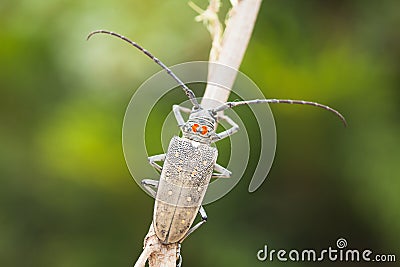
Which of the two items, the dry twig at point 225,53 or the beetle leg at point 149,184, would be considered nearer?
the dry twig at point 225,53

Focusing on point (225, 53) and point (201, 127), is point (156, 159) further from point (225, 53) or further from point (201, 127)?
point (225, 53)

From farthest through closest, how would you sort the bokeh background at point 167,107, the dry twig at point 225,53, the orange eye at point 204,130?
the bokeh background at point 167,107, the orange eye at point 204,130, the dry twig at point 225,53

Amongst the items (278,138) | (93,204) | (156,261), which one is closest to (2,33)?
(93,204)

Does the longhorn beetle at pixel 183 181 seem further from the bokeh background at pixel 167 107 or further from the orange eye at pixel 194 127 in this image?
the bokeh background at pixel 167 107

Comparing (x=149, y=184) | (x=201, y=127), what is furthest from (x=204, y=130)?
(x=149, y=184)

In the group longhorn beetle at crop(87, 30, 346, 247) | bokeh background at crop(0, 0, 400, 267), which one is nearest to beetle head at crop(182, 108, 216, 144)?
longhorn beetle at crop(87, 30, 346, 247)

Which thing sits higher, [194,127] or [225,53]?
[225,53]

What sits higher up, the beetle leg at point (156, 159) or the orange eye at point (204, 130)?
the orange eye at point (204, 130)

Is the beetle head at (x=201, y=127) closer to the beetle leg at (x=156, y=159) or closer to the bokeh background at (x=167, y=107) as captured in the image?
the beetle leg at (x=156, y=159)

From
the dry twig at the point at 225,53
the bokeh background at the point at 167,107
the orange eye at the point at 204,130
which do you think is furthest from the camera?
the bokeh background at the point at 167,107

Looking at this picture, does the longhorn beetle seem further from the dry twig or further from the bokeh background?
the bokeh background

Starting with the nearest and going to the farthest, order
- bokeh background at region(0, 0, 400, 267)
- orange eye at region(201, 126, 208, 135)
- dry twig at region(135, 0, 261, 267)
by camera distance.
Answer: dry twig at region(135, 0, 261, 267) < orange eye at region(201, 126, 208, 135) < bokeh background at region(0, 0, 400, 267)

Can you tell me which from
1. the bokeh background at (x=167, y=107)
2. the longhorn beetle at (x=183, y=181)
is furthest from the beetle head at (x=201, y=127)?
the bokeh background at (x=167, y=107)
